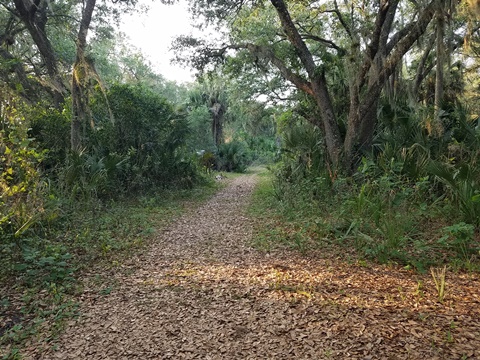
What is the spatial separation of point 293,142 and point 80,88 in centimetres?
572

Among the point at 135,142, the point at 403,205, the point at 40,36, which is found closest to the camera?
the point at 403,205

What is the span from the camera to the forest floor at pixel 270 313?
2.58m

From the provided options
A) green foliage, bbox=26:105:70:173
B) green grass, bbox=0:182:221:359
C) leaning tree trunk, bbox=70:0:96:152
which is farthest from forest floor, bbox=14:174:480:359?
green foliage, bbox=26:105:70:173

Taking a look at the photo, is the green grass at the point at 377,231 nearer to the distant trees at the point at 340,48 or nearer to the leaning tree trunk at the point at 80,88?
the distant trees at the point at 340,48

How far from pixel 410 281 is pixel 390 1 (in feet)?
18.7

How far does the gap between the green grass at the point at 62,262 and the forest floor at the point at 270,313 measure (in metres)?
0.16

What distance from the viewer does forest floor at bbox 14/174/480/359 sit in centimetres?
258

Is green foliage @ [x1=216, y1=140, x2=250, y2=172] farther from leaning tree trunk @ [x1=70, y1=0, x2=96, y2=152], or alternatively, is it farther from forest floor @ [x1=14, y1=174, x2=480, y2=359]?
forest floor @ [x1=14, y1=174, x2=480, y2=359]

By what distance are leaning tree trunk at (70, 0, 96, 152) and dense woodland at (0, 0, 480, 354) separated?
30mm

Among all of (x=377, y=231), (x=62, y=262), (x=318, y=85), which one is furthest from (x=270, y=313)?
(x=318, y=85)

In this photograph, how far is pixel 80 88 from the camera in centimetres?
798

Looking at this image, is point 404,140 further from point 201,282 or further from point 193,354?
point 193,354

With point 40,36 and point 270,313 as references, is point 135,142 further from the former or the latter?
point 270,313

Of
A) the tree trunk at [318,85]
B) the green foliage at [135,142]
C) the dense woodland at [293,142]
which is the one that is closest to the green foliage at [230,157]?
the dense woodland at [293,142]
